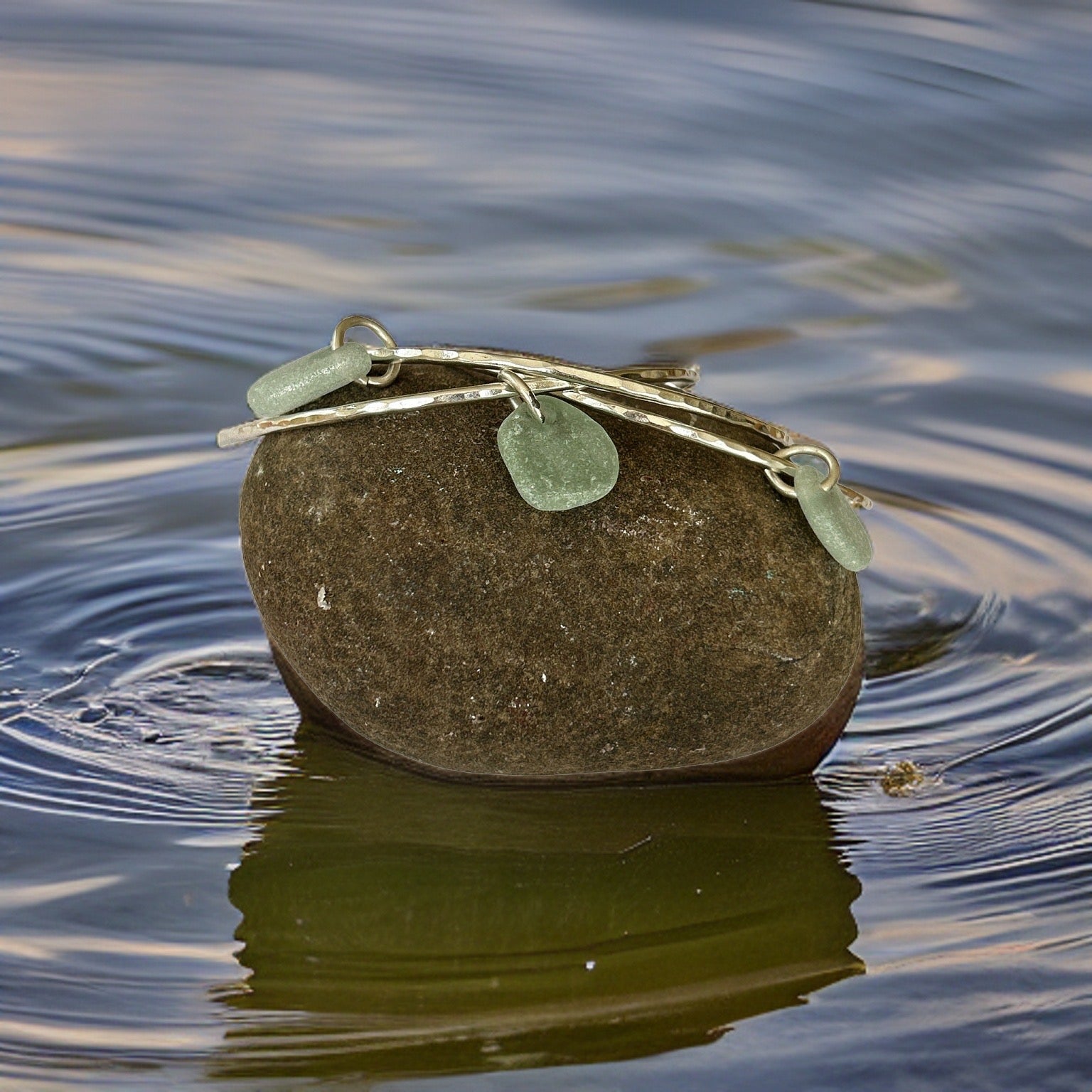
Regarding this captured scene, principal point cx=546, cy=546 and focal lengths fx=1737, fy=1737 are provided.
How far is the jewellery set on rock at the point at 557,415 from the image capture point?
2.43 m

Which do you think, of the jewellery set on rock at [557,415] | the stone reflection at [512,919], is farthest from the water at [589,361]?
the jewellery set on rock at [557,415]

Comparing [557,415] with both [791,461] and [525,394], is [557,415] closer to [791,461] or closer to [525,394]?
[525,394]

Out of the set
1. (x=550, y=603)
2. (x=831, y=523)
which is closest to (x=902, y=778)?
(x=831, y=523)

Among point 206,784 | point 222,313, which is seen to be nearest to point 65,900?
point 206,784

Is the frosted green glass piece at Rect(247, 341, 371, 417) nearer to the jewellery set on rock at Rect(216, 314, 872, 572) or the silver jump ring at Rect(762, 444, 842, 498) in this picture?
the jewellery set on rock at Rect(216, 314, 872, 572)

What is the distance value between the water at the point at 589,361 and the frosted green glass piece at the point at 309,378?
0.55 metres

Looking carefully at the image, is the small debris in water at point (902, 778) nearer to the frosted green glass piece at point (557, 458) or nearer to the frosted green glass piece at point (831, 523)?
the frosted green glass piece at point (831, 523)

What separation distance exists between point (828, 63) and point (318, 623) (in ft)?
16.1

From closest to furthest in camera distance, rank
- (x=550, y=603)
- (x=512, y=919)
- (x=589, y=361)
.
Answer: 1. (x=512, y=919)
2. (x=550, y=603)
3. (x=589, y=361)

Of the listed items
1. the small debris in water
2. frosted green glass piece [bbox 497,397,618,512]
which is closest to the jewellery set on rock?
frosted green glass piece [bbox 497,397,618,512]

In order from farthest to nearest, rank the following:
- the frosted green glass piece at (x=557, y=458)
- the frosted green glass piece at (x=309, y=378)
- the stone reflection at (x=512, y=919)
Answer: the frosted green glass piece at (x=309, y=378) → the frosted green glass piece at (x=557, y=458) → the stone reflection at (x=512, y=919)

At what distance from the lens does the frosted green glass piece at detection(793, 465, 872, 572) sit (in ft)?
8.12

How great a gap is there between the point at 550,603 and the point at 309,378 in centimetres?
50

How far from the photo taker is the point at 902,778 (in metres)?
2.68
